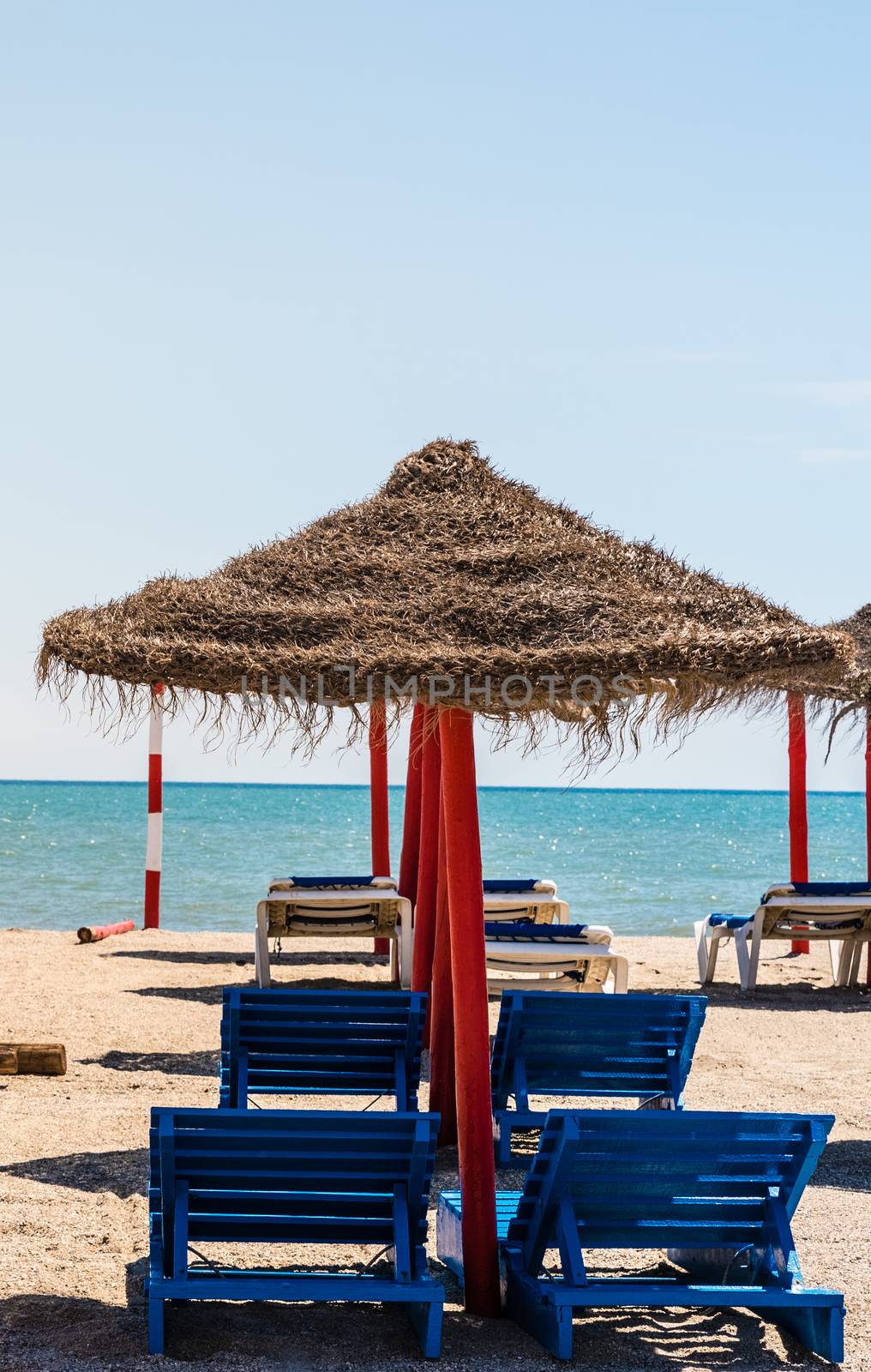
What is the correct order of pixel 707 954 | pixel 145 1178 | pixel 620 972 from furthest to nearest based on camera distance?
pixel 707 954 → pixel 620 972 → pixel 145 1178

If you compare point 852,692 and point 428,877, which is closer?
→ point 428,877

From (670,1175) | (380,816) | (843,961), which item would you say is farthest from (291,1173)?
(380,816)

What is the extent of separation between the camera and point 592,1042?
5332 millimetres

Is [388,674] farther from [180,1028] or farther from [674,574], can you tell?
[180,1028]

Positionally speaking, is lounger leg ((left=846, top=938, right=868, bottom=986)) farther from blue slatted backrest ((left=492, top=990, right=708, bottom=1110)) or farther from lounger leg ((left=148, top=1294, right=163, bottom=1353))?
lounger leg ((left=148, top=1294, right=163, bottom=1353))

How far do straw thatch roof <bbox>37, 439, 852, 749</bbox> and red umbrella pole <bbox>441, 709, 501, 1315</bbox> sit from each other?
0.61 feet

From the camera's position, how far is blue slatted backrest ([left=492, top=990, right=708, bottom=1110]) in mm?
5285

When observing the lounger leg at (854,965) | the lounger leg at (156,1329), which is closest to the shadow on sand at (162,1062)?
the lounger leg at (156,1329)

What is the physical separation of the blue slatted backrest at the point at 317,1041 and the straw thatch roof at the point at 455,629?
1.52m

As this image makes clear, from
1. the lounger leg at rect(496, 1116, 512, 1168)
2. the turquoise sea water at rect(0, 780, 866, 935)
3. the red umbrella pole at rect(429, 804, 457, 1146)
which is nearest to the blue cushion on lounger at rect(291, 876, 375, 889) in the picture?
the red umbrella pole at rect(429, 804, 457, 1146)

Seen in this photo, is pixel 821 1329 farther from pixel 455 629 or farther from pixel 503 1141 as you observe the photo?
pixel 455 629

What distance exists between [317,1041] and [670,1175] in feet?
6.36

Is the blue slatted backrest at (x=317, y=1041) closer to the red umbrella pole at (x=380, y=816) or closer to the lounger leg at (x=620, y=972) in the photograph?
the lounger leg at (x=620, y=972)

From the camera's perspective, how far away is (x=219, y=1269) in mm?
3906
